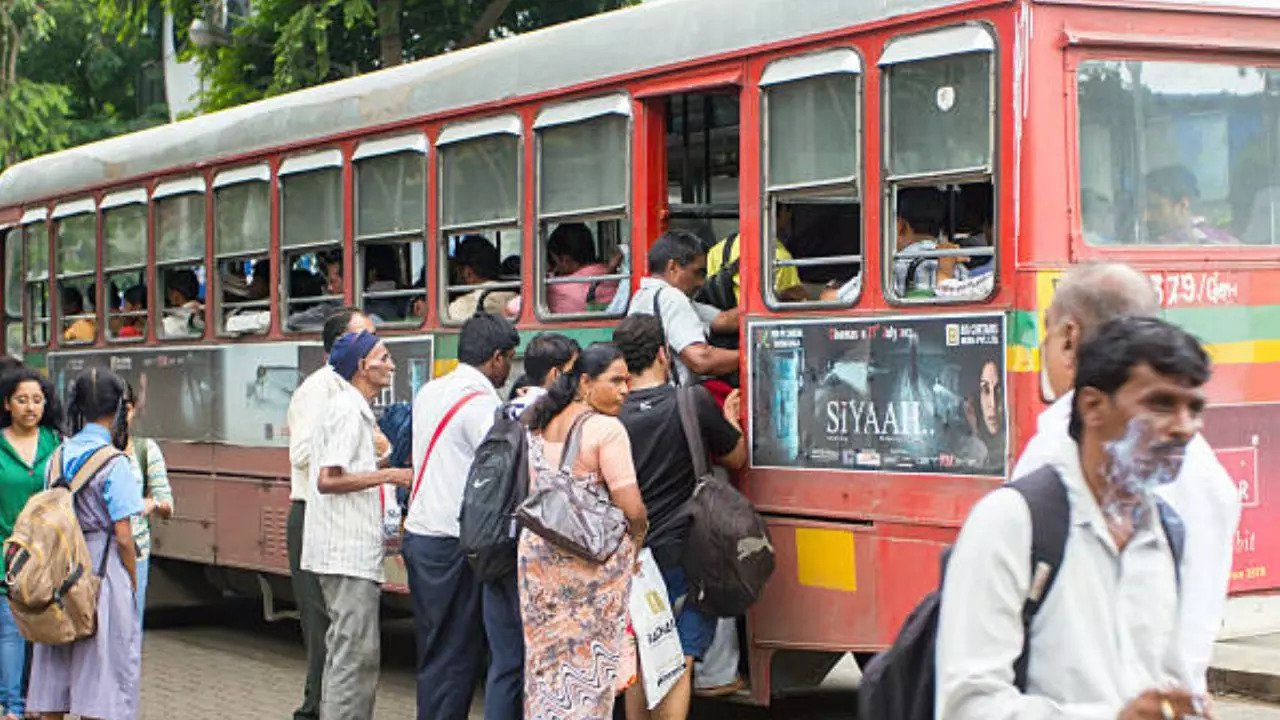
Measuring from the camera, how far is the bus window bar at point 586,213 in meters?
8.98

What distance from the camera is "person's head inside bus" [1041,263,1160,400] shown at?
12.8 ft

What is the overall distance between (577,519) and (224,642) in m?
6.80

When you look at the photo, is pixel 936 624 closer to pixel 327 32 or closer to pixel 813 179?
pixel 813 179

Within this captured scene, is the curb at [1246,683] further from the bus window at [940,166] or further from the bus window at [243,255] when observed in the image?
the bus window at [243,255]

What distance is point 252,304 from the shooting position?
39.5 ft

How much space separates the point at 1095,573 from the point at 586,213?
6087 mm

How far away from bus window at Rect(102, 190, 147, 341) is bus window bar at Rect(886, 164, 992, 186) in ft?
22.8

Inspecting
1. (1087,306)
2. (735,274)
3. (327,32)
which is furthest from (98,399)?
(327,32)

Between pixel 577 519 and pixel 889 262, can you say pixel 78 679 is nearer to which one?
pixel 577 519

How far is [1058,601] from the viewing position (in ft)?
10.6

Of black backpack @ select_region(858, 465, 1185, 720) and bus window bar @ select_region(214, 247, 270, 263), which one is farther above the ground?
bus window bar @ select_region(214, 247, 270, 263)

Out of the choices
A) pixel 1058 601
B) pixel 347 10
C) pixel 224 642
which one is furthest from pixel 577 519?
pixel 347 10

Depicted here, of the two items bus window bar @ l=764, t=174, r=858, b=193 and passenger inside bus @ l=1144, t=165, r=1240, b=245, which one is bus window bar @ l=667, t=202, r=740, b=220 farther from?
passenger inside bus @ l=1144, t=165, r=1240, b=245

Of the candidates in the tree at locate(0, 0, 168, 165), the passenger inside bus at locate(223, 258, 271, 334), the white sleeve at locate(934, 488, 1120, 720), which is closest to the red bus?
the passenger inside bus at locate(223, 258, 271, 334)
